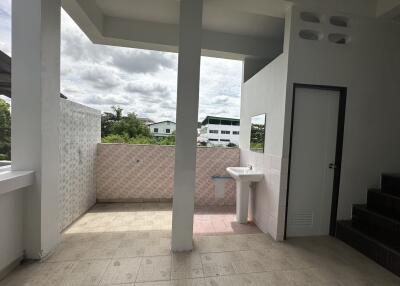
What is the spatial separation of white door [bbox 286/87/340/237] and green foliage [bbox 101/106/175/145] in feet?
8.44

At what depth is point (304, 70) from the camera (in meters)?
2.62

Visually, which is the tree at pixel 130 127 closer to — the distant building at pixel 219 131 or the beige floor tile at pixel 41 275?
the distant building at pixel 219 131

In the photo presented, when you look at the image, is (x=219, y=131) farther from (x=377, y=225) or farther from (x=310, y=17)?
(x=377, y=225)

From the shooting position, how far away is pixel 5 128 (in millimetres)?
2213

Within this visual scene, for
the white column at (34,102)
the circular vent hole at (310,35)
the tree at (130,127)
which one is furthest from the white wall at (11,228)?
the circular vent hole at (310,35)

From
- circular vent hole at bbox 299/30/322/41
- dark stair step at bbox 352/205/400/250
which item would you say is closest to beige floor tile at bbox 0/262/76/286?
dark stair step at bbox 352/205/400/250

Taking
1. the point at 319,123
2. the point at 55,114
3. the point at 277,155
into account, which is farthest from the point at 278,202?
the point at 55,114

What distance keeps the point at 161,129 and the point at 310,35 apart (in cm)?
313

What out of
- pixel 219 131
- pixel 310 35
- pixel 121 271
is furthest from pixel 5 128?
pixel 310 35

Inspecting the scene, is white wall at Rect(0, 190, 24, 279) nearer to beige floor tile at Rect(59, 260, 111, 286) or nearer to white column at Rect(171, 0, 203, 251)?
beige floor tile at Rect(59, 260, 111, 286)

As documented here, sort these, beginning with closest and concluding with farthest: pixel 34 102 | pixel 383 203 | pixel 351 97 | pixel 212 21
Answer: pixel 34 102
pixel 383 203
pixel 351 97
pixel 212 21

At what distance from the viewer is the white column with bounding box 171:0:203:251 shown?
2256 mm

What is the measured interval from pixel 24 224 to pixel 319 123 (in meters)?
3.76

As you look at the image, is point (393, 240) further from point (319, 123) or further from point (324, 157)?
point (319, 123)
